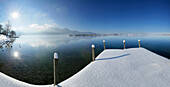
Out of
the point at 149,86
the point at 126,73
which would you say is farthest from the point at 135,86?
the point at 126,73

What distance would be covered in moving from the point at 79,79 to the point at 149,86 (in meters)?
3.62

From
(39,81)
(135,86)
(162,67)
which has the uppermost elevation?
(162,67)

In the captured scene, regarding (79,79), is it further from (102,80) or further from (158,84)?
(158,84)

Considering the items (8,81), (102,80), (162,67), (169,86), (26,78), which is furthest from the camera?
(26,78)

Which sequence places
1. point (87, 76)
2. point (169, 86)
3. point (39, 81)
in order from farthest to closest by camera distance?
point (39, 81) → point (87, 76) → point (169, 86)

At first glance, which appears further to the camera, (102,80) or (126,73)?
(126,73)

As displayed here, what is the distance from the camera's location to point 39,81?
8000mm

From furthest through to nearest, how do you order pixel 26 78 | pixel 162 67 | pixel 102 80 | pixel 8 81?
pixel 26 78, pixel 162 67, pixel 102 80, pixel 8 81

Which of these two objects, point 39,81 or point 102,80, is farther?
point 39,81

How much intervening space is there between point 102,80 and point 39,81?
655 cm

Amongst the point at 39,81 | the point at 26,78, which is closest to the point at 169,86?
the point at 39,81

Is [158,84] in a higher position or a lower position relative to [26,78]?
higher

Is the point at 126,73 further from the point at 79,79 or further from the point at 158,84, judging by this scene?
the point at 79,79

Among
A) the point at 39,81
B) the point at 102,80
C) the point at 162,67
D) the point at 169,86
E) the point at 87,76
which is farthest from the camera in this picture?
the point at 39,81
